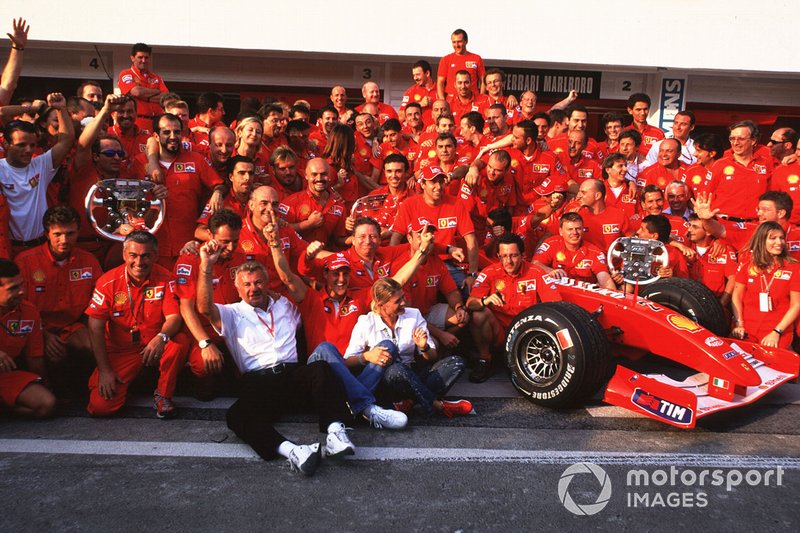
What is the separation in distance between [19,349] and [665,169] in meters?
7.29

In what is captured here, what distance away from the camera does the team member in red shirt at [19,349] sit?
4391 millimetres

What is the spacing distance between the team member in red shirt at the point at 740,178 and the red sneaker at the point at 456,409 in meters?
4.71

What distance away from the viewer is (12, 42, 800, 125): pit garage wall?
43.9 feet

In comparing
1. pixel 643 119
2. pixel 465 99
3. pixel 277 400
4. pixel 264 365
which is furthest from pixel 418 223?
pixel 643 119

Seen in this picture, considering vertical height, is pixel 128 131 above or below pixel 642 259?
above

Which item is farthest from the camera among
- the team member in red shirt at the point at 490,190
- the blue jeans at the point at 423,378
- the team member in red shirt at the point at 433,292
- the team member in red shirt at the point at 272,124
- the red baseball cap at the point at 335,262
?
the team member in red shirt at the point at 272,124

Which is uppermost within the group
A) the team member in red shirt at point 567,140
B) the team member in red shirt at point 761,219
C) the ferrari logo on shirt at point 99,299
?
the team member in red shirt at point 567,140

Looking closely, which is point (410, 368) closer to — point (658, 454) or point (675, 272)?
point (658, 454)

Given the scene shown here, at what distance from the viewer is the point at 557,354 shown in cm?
464

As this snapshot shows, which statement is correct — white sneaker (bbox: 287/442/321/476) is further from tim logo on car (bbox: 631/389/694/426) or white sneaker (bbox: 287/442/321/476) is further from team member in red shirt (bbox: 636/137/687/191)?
team member in red shirt (bbox: 636/137/687/191)

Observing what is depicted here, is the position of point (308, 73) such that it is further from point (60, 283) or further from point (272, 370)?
point (272, 370)

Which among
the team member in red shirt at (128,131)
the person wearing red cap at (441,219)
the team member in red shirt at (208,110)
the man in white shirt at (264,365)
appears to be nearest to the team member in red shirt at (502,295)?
the person wearing red cap at (441,219)

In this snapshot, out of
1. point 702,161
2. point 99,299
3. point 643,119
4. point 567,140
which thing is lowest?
point 99,299

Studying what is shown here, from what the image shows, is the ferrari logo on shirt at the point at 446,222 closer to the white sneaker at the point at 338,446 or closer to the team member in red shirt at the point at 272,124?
the team member in red shirt at the point at 272,124
